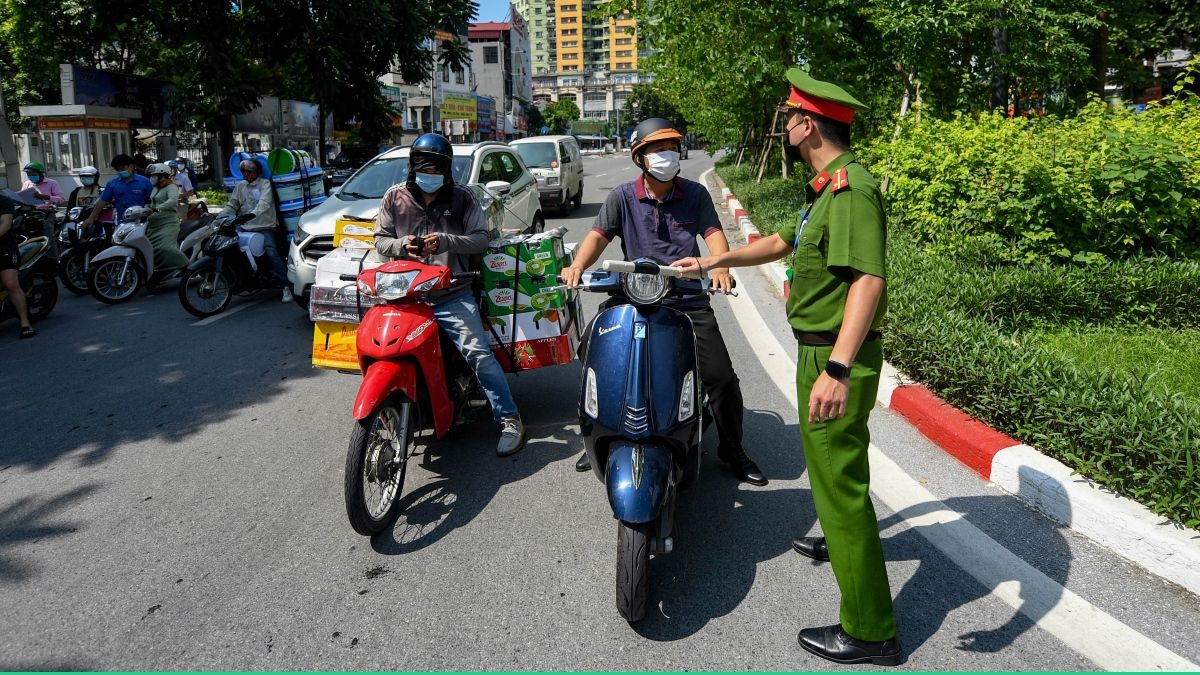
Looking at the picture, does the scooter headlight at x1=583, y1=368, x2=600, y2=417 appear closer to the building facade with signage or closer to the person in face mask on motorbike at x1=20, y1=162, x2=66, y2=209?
the person in face mask on motorbike at x1=20, y1=162, x2=66, y2=209

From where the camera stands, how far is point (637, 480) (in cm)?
300

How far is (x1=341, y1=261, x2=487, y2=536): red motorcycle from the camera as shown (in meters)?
3.59

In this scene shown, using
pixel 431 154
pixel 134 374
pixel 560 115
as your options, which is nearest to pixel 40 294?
pixel 134 374

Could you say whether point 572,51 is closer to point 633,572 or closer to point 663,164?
point 663,164

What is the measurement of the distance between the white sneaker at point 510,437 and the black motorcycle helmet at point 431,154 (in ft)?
4.43

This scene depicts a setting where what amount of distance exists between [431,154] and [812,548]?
266 centimetres

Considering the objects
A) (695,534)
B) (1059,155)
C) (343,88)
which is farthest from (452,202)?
(343,88)

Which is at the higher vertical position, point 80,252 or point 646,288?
point 646,288

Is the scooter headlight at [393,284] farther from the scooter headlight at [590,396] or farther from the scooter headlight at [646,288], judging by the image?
the scooter headlight at [646,288]

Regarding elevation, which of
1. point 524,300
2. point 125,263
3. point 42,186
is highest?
point 42,186

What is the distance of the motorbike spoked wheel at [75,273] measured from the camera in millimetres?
9977

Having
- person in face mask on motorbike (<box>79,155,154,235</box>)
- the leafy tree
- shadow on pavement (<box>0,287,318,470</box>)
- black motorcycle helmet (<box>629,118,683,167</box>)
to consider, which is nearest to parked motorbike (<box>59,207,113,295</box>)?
person in face mask on motorbike (<box>79,155,154,235</box>)

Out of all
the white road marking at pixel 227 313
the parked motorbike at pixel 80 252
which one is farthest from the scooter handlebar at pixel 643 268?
the parked motorbike at pixel 80 252

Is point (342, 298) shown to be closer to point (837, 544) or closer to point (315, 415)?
point (315, 415)
